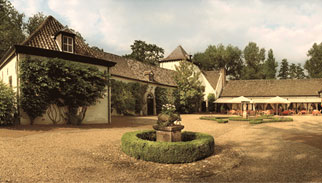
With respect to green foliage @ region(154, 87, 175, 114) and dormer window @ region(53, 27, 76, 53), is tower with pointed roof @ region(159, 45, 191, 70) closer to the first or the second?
green foliage @ region(154, 87, 175, 114)

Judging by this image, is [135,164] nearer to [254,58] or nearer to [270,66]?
[254,58]

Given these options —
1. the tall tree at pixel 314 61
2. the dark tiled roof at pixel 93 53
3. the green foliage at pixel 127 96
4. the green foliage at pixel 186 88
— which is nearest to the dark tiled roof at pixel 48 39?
the dark tiled roof at pixel 93 53

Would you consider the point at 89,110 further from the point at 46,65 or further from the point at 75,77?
the point at 46,65

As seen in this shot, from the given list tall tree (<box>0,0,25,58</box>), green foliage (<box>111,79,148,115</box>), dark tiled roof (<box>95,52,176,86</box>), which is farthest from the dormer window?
tall tree (<box>0,0,25,58</box>)

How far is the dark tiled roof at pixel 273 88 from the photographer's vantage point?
3266 centimetres

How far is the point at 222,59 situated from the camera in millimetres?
55156


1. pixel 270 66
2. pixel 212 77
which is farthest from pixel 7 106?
pixel 270 66

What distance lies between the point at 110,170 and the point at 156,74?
90.5 feet

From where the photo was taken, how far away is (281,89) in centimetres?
3431

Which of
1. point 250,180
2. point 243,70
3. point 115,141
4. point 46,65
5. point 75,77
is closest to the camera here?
point 250,180

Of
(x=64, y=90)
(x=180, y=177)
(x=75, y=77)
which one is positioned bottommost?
(x=180, y=177)

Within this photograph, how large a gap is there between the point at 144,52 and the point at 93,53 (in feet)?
117

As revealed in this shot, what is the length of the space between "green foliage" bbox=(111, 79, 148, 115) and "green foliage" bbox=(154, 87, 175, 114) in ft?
9.10

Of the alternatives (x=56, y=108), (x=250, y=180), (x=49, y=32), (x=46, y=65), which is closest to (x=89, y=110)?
(x=56, y=108)
